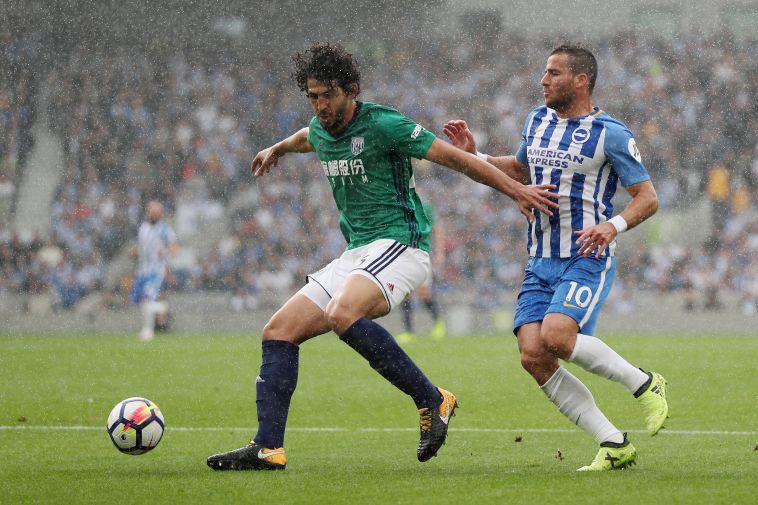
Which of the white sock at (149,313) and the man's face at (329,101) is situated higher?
the man's face at (329,101)

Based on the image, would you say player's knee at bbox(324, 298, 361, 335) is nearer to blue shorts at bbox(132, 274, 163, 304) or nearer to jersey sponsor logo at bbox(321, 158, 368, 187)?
jersey sponsor logo at bbox(321, 158, 368, 187)

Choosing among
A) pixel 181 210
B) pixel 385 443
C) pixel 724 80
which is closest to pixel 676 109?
pixel 724 80

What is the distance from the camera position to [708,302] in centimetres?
2023

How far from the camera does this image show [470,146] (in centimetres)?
632

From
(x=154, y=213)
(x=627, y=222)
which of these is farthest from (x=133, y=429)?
(x=154, y=213)

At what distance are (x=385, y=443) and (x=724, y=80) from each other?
1982 centimetres

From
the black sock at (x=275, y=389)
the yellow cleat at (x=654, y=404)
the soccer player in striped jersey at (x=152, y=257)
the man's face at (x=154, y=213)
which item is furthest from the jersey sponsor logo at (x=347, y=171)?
the soccer player in striped jersey at (x=152, y=257)

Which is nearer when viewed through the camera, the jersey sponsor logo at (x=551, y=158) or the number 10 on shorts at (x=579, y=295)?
the number 10 on shorts at (x=579, y=295)

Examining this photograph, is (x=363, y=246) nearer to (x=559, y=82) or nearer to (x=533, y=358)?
(x=533, y=358)

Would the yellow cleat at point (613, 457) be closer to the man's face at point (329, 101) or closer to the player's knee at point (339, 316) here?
the player's knee at point (339, 316)

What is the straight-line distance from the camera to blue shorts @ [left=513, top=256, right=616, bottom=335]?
18.8ft

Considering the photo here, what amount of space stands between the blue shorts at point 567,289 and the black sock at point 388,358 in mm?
577

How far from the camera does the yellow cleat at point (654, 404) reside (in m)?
5.71

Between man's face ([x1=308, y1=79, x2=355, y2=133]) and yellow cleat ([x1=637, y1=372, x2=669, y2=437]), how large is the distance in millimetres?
2011
